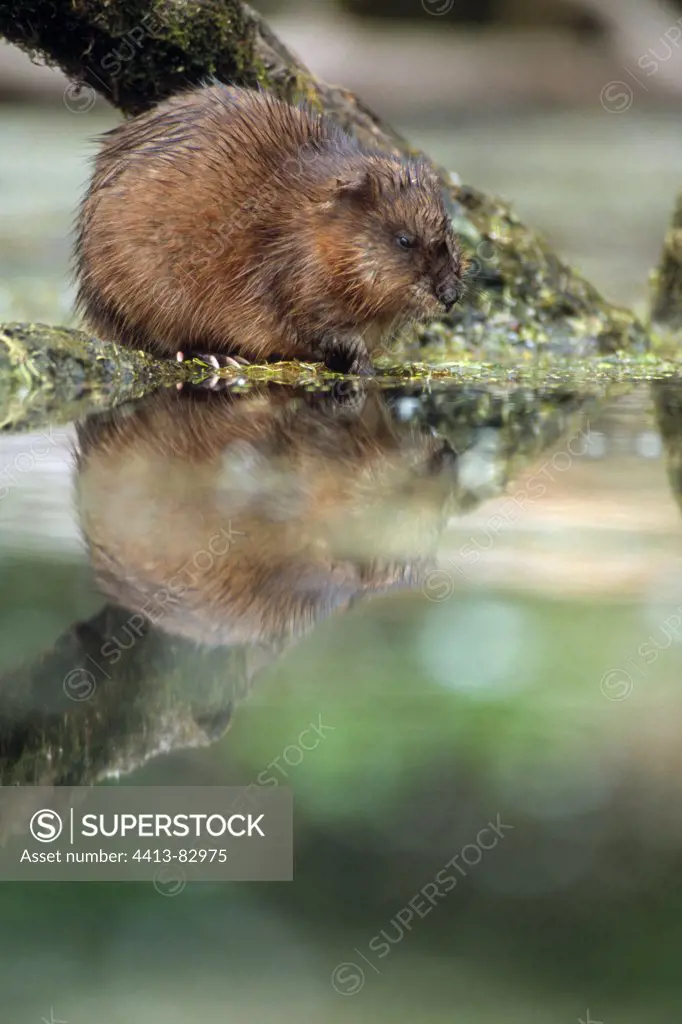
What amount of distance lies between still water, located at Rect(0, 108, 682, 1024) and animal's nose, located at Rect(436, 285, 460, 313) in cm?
186

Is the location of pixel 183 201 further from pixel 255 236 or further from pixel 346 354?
pixel 346 354

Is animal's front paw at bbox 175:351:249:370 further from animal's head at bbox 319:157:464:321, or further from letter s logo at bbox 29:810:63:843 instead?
letter s logo at bbox 29:810:63:843

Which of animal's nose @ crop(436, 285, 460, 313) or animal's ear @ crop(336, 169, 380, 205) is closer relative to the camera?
animal's ear @ crop(336, 169, 380, 205)

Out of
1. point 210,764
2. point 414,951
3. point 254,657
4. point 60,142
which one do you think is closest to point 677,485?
point 254,657

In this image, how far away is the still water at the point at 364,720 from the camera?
1.15 metres

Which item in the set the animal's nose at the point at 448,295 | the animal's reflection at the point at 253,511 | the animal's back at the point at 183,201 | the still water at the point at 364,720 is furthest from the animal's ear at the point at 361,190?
the still water at the point at 364,720

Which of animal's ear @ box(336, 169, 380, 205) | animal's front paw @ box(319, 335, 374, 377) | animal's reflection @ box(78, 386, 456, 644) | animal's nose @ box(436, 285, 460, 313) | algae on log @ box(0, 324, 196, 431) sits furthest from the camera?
animal's front paw @ box(319, 335, 374, 377)

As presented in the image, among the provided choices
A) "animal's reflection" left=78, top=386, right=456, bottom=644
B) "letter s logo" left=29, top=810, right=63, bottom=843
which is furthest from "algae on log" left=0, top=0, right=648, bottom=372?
"letter s logo" left=29, top=810, right=63, bottom=843

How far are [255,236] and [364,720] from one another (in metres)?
3.53

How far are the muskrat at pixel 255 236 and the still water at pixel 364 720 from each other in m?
1.86

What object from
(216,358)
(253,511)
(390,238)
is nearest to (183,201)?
(216,358)

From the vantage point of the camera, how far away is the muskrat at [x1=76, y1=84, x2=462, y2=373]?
4.67 meters

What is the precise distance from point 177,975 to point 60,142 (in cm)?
913

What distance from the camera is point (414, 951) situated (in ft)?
3.87
